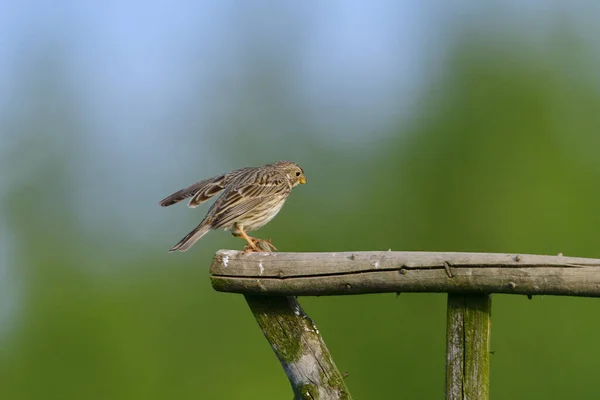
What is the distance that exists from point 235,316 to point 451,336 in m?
14.4

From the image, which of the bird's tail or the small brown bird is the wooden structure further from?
the small brown bird

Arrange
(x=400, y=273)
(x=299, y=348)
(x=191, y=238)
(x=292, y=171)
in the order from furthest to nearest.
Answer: (x=292, y=171)
(x=191, y=238)
(x=299, y=348)
(x=400, y=273)

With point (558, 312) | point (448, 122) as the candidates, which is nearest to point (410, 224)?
point (448, 122)

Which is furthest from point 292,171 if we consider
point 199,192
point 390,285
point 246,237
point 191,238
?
point 390,285

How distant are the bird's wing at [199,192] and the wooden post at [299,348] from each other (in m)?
2.55

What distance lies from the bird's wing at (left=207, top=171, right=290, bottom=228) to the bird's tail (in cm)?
11

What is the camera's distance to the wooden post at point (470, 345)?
208 inches

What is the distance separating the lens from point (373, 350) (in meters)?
18.6

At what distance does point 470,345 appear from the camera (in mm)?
5297

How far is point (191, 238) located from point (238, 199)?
74 cm

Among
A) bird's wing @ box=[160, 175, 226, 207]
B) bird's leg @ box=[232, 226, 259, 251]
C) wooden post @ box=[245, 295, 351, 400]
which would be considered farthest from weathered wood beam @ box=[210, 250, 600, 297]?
bird's wing @ box=[160, 175, 226, 207]

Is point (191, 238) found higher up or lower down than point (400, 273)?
lower down

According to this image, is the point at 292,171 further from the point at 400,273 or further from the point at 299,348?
the point at 400,273

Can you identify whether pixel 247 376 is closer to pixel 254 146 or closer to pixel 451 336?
pixel 254 146
